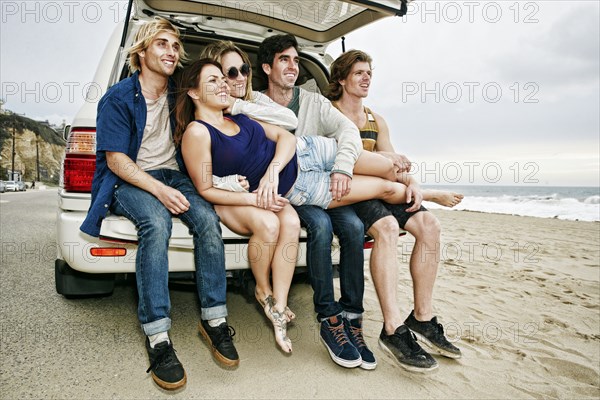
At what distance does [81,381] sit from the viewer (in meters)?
2.06

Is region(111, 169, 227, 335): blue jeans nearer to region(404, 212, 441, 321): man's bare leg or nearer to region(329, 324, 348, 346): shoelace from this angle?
region(329, 324, 348, 346): shoelace

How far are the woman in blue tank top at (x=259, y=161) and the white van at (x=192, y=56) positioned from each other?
0.25 meters

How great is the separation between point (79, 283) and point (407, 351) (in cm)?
209

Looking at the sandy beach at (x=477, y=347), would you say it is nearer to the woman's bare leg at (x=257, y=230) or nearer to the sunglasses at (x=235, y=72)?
the woman's bare leg at (x=257, y=230)

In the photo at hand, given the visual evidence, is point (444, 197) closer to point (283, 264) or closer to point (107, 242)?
point (283, 264)

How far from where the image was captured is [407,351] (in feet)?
7.82

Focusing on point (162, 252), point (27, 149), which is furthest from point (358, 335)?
point (27, 149)

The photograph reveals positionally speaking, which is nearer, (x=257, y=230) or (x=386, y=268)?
(x=257, y=230)

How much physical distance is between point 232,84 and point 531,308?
324cm

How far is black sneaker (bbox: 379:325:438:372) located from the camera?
2.33 meters

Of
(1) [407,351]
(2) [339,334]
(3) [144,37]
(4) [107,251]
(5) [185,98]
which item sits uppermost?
(3) [144,37]

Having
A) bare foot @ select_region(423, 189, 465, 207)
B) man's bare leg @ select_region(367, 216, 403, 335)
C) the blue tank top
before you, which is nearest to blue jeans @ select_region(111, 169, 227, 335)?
the blue tank top

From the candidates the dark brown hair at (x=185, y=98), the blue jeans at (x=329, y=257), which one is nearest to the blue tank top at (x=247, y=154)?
the dark brown hair at (x=185, y=98)

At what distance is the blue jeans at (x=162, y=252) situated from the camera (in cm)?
207
